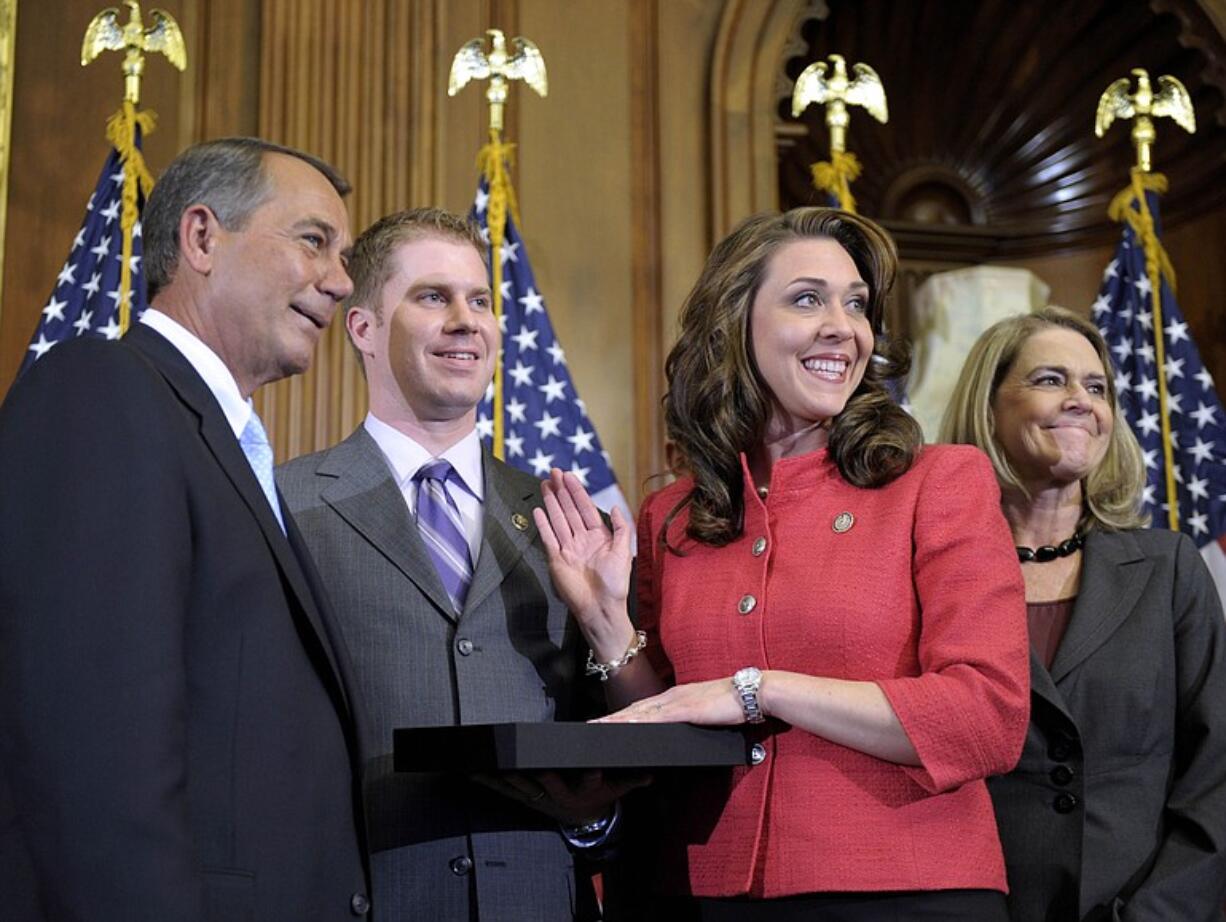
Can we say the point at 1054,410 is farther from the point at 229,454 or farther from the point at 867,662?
the point at 229,454

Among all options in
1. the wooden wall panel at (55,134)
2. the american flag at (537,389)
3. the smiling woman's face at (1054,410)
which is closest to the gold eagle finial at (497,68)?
the american flag at (537,389)

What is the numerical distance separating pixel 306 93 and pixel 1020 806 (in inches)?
148

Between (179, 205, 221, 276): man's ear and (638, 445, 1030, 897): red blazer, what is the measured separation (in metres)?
0.86

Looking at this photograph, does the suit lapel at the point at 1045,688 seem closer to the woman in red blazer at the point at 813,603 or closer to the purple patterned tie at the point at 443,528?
the woman in red blazer at the point at 813,603

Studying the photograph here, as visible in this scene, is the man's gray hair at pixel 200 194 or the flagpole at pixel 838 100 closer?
the man's gray hair at pixel 200 194

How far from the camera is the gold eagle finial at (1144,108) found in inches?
223

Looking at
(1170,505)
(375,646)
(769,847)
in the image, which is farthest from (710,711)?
(1170,505)

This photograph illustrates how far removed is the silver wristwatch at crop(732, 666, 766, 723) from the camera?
7.35 feet

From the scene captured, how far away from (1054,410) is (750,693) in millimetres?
1199

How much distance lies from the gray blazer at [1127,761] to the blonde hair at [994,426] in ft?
0.69

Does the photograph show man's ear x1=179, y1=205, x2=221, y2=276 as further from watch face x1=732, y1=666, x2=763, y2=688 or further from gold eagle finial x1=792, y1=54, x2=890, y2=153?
gold eagle finial x1=792, y1=54, x2=890, y2=153

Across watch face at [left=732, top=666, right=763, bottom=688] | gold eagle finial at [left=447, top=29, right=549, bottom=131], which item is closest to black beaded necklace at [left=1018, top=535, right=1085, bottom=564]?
watch face at [left=732, top=666, right=763, bottom=688]

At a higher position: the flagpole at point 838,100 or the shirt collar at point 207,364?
the flagpole at point 838,100

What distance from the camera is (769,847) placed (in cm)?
226
